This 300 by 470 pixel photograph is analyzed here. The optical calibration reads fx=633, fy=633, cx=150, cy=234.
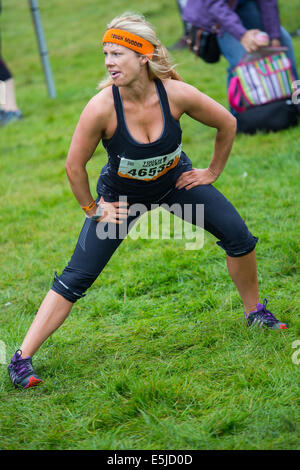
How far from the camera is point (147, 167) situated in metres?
3.16

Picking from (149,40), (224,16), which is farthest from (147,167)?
(224,16)

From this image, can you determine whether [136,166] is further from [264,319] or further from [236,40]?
[236,40]

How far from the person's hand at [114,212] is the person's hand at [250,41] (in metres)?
3.95

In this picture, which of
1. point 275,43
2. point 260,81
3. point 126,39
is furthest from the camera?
point 275,43

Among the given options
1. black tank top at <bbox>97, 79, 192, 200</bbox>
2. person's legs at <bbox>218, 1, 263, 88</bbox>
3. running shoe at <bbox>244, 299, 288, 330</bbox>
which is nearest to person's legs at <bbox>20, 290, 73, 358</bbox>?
black tank top at <bbox>97, 79, 192, 200</bbox>

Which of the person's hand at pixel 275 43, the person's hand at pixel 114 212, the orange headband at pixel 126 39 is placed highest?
the orange headband at pixel 126 39

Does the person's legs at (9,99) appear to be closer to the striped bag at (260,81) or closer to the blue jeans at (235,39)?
the blue jeans at (235,39)

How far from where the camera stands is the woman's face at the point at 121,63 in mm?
3010

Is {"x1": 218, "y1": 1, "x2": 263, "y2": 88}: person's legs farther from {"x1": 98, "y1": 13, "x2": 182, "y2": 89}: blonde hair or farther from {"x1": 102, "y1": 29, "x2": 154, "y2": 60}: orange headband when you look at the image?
{"x1": 102, "y1": 29, "x2": 154, "y2": 60}: orange headband

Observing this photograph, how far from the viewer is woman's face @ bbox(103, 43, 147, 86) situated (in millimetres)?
3010

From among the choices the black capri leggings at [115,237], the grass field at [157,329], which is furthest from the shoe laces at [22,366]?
the black capri leggings at [115,237]

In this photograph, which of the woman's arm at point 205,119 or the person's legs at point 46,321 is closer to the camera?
the woman's arm at point 205,119

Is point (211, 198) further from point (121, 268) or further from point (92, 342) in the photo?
point (121, 268)

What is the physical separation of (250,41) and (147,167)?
13.1ft
